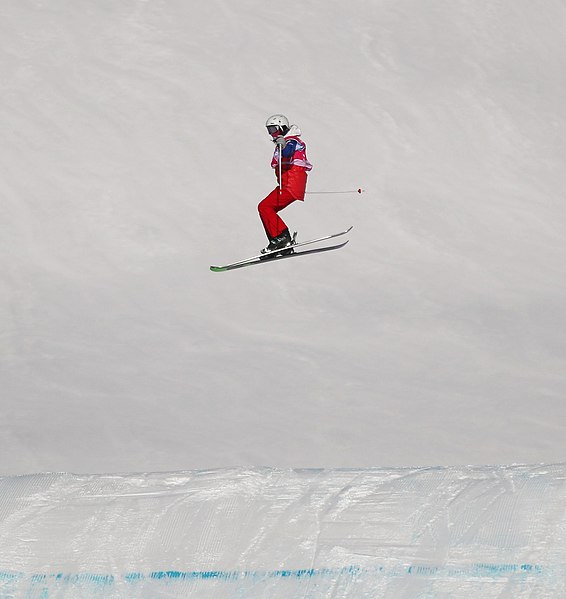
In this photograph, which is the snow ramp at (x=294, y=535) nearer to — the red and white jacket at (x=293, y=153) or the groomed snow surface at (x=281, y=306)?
the groomed snow surface at (x=281, y=306)

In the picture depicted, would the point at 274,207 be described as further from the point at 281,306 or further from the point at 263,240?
the point at 263,240

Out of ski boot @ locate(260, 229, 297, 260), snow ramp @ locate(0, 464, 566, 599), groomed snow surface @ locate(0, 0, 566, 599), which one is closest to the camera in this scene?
snow ramp @ locate(0, 464, 566, 599)

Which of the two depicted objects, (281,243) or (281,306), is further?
(281,306)

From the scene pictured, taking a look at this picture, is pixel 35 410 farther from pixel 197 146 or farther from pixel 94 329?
pixel 197 146

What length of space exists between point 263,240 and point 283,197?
960cm

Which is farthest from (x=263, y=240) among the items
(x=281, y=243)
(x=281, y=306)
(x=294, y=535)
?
(x=294, y=535)

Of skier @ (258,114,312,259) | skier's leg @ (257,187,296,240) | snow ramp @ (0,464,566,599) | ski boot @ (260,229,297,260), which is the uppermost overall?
skier @ (258,114,312,259)

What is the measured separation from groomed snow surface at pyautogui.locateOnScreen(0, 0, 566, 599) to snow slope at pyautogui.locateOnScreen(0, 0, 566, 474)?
4cm

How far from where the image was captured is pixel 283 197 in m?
6.89

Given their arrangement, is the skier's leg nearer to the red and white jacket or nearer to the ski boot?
the ski boot

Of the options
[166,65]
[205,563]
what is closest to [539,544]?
[205,563]

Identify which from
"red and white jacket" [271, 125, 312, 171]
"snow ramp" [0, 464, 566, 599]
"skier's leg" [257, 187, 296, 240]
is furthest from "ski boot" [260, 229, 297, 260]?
"snow ramp" [0, 464, 566, 599]

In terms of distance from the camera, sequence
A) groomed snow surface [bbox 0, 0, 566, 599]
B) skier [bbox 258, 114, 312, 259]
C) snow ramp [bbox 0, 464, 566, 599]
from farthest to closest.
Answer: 1. skier [bbox 258, 114, 312, 259]
2. groomed snow surface [bbox 0, 0, 566, 599]
3. snow ramp [bbox 0, 464, 566, 599]

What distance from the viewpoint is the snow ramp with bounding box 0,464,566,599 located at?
157 inches
